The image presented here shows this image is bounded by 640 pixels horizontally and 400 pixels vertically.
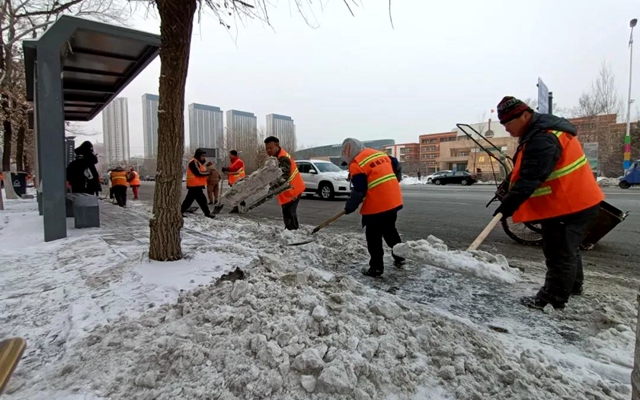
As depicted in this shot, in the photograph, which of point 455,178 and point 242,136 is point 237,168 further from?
point 242,136

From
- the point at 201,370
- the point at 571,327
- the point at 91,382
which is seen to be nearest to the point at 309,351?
the point at 201,370

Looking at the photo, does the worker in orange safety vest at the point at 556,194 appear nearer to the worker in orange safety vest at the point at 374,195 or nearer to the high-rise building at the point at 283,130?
the worker in orange safety vest at the point at 374,195

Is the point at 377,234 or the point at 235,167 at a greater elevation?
the point at 235,167

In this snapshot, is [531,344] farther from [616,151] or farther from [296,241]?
[616,151]

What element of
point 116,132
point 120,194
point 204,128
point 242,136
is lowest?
Answer: point 120,194

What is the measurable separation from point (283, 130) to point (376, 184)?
55.6m

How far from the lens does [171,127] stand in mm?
3734

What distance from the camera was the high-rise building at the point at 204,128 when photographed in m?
59.8

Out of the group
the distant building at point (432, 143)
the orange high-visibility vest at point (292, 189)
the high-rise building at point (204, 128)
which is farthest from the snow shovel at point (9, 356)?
the distant building at point (432, 143)

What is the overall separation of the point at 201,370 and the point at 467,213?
27.6 feet

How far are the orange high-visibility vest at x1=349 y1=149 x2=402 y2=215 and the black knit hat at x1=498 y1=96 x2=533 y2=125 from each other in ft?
4.04

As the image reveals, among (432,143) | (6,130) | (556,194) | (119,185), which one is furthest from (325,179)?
(432,143)

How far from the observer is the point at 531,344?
2.31m

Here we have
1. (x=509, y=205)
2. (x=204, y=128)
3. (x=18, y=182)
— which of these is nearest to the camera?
(x=509, y=205)
